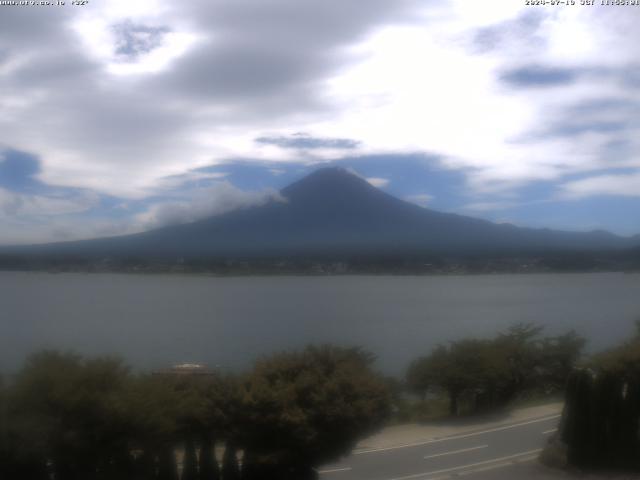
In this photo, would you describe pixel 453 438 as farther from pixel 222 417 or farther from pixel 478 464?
pixel 222 417

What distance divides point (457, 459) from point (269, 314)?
1380 inches

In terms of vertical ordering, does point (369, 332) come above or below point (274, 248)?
below

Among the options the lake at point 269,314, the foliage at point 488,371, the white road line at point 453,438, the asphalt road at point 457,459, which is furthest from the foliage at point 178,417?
the foliage at point 488,371

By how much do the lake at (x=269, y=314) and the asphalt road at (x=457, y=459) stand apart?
3.02m

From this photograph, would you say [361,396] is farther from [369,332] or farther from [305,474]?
[369,332]

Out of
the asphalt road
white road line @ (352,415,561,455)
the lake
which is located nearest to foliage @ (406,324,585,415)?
the lake

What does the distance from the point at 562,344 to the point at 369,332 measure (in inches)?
572

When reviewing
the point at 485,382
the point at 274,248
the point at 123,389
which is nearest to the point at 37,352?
the point at 123,389

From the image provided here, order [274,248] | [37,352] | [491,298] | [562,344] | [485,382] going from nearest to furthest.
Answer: [37,352]
[485,382]
[562,344]
[274,248]
[491,298]

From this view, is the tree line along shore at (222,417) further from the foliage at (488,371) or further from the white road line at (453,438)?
the foliage at (488,371)

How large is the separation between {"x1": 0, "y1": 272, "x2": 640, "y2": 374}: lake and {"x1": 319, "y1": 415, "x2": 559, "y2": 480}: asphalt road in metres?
3.02

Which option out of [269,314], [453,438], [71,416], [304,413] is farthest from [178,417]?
[269,314]

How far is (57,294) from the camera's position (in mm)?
50969

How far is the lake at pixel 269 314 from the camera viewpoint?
27.9 meters
